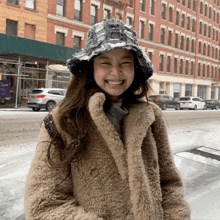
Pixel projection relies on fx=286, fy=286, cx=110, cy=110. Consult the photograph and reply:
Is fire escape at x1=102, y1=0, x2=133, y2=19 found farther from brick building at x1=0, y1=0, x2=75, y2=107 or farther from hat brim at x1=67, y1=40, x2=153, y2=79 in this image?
hat brim at x1=67, y1=40, x2=153, y2=79

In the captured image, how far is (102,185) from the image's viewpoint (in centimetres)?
133

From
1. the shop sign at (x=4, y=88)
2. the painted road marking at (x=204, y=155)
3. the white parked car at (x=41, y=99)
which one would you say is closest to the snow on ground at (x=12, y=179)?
the painted road marking at (x=204, y=155)

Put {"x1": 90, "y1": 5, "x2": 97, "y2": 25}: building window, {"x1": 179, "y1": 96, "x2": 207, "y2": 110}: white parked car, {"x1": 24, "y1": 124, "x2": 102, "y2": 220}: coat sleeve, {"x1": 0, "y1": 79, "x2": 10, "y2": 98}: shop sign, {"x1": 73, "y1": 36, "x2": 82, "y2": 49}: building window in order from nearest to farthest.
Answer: {"x1": 24, "y1": 124, "x2": 102, "y2": 220}: coat sleeve < {"x1": 0, "y1": 79, "x2": 10, "y2": 98}: shop sign < {"x1": 73, "y1": 36, "x2": 82, "y2": 49}: building window < {"x1": 90, "y1": 5, "x2": 97, "y2": 25}: building window < {"x1": 179, "y1": 96, "x2": 207, "y2": 110}: white parked car

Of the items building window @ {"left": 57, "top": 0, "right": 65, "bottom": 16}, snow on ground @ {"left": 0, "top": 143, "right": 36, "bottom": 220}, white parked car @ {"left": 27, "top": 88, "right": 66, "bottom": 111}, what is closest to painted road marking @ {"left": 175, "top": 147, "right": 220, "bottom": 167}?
snow on ground @ {"left": 0, "top": 143, "right": 36, "bottom": 220}

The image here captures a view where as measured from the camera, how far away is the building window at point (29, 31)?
67.0 feet

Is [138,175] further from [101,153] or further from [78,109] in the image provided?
[78,109]

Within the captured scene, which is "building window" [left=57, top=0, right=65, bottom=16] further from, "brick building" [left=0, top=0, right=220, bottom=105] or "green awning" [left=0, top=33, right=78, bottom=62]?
"green awning" [left=0, top=33, right=78, bottom=62]

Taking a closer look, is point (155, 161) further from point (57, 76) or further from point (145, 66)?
point (57, 76)

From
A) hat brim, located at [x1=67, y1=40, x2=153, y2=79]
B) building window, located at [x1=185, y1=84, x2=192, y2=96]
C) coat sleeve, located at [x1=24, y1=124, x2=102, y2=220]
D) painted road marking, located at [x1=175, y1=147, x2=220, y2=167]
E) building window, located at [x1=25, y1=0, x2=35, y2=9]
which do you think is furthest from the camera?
building window, located at [x1=185, y1=84, x2=192, y2=96]

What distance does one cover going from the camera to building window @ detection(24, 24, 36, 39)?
20422 mm

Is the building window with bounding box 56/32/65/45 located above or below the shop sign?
above

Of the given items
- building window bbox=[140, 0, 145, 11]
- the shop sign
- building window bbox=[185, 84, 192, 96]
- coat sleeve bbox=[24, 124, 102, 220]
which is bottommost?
coat sleeve bbox=[24, 124, 102, 220]

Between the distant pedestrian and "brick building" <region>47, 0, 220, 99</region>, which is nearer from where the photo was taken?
the distant pedestrian

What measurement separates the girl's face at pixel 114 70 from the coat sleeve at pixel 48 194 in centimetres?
41
